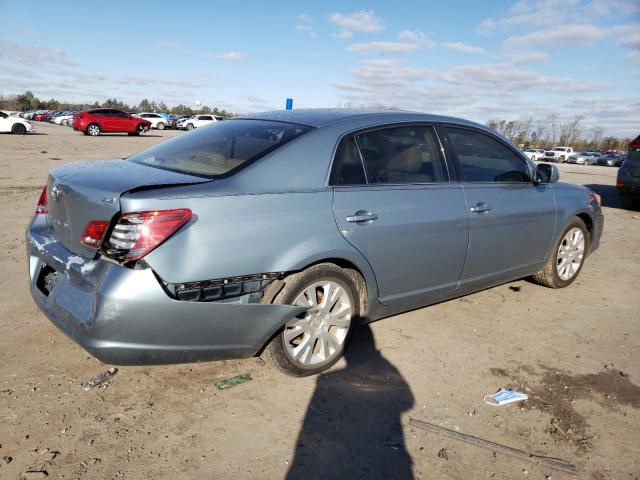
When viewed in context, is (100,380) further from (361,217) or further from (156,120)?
(156,120)

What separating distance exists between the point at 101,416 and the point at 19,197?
7.01m

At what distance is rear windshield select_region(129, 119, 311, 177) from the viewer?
3.15m

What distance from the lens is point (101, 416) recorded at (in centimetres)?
276

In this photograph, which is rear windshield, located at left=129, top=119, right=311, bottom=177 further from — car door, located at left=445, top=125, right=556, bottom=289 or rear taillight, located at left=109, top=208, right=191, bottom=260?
car door, located at left=445, top=125, right=556, bottom=289

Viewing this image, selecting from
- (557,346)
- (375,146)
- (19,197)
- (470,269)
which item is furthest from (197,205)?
(19,197)

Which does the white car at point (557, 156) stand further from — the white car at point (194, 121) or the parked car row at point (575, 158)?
the white car at point (194, 121)

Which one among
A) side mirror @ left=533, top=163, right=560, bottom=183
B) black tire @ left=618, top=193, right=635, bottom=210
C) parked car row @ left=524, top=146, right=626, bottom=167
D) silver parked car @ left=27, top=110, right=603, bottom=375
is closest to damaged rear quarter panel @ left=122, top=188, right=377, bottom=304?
silver parked car @ left=27, top=110, right=603, bottom=375

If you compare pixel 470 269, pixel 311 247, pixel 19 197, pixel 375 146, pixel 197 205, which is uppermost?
pixel 375 146

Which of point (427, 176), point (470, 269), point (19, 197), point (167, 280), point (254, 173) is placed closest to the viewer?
point (167, 280)

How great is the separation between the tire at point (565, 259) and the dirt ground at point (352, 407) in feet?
2.60

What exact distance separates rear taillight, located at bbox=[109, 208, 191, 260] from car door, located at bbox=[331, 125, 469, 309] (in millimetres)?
1060

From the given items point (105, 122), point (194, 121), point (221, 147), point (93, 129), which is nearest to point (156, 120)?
point (194, 121)

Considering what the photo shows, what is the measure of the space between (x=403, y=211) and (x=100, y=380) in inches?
87.6

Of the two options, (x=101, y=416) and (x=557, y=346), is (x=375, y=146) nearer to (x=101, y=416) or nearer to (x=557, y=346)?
(x=557, y=346)
